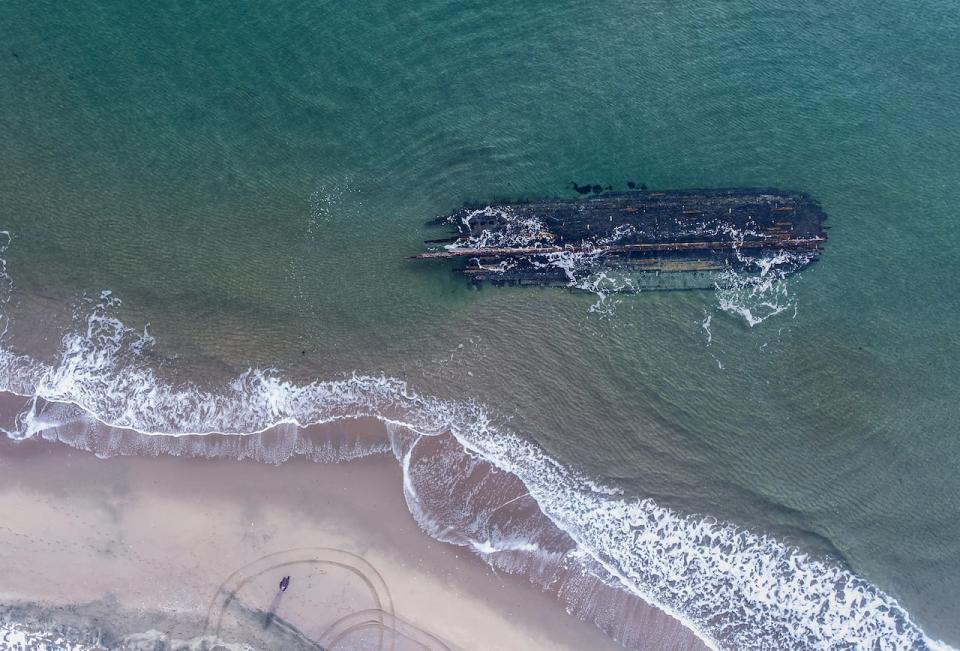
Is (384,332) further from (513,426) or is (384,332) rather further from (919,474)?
(919,474)

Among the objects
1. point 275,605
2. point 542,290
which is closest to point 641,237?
point 542,290

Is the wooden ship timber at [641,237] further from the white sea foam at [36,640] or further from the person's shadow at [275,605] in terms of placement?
the white sea foam at [36,640]

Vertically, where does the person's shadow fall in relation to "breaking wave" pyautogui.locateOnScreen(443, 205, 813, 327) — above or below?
below

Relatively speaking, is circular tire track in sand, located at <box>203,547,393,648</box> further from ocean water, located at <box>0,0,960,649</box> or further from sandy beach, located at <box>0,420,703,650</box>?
ocean water, located at <box>0,0,960,649</box>

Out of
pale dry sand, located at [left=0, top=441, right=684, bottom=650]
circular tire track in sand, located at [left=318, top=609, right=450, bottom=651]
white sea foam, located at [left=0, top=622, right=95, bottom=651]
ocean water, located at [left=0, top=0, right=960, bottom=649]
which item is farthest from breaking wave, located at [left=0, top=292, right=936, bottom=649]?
white sea foam, located at [left=0, top=622, right=95, bottom=651]

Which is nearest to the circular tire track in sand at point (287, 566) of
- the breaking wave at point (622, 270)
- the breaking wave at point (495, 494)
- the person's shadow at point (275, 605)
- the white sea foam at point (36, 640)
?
the person's shadow at point (275, 605)

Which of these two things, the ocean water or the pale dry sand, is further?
the ocean water

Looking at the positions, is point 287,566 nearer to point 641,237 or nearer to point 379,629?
point 379,629
